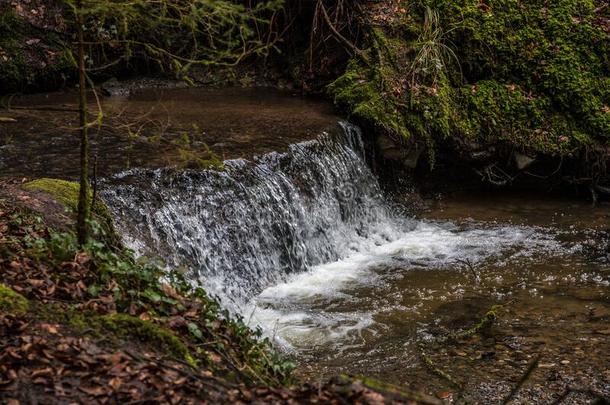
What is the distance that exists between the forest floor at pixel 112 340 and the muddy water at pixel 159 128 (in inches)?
60.9

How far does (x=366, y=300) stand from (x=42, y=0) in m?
8.42

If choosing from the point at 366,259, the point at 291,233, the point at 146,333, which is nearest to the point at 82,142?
the point at 146,333

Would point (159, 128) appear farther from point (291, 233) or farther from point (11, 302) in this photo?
point (11, 302)

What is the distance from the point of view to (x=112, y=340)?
12.4 feet

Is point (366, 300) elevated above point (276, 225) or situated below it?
below

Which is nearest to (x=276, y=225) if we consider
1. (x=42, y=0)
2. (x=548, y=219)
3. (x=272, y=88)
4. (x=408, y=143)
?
(x=408, y=143)

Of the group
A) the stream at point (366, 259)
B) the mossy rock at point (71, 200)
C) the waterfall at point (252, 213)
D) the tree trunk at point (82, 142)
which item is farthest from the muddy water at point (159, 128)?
the tree trunk at point (82, 142)

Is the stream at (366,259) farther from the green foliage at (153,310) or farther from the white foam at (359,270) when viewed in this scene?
the green foliage at (153,310)

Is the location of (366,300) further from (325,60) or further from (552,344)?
(325,60)

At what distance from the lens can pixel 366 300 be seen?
699 cm

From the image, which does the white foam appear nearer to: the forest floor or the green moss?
the forest floor

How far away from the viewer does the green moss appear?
3.77 m

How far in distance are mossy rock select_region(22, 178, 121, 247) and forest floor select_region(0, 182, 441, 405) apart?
1.10 ft

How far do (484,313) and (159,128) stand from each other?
14.3 ft
